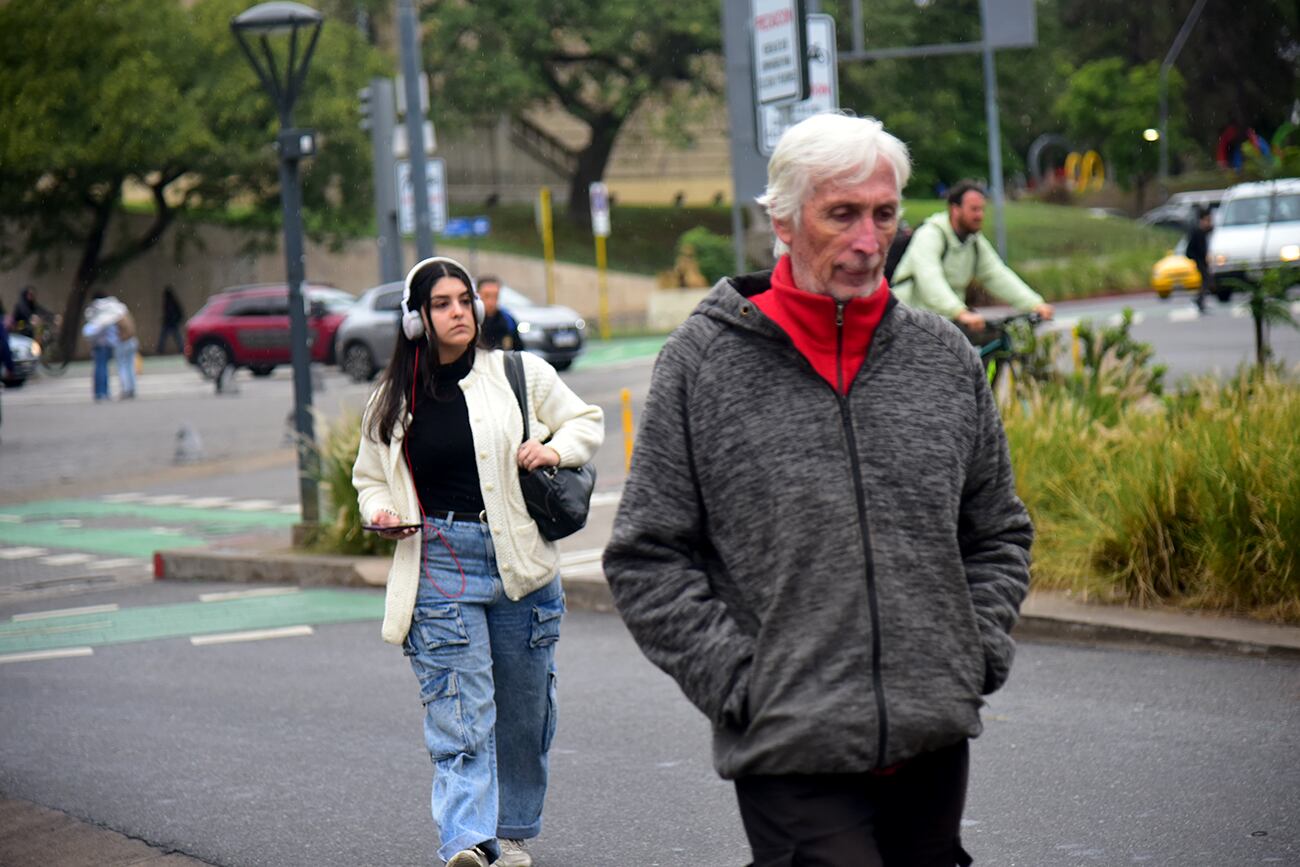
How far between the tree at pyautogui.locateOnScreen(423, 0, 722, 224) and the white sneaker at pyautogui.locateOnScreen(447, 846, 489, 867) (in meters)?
49.1

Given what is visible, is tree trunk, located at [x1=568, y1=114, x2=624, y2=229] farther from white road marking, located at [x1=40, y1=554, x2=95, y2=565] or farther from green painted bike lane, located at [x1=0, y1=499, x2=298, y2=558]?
white road marking, located at [x1=40, y1=554, x2=95, y2=565]

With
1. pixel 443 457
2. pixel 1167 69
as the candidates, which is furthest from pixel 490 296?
pixel 1167 69

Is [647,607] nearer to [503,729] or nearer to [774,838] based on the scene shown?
[774,838]

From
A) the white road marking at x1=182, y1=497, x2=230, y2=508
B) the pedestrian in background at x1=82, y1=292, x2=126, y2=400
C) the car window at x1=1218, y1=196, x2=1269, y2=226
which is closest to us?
the white road marking at x1=182, y1=497, x2=230, y2=508

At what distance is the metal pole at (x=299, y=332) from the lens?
39.9 ft

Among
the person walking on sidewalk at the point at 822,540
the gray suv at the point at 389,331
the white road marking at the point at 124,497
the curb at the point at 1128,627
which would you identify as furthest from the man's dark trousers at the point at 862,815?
the gray suv at the point at 389,331

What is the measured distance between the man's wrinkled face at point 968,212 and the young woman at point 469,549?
5.73 m

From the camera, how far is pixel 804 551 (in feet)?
9.21

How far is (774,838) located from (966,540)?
580 mm

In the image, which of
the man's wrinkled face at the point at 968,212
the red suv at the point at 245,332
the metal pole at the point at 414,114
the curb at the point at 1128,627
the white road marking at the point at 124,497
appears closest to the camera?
Result: the curb at the point at 1128,627

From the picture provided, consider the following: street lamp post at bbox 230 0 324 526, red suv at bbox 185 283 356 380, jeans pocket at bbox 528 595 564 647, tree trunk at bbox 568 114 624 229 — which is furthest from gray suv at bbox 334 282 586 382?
tree trunk at bbox 568 114 624 229

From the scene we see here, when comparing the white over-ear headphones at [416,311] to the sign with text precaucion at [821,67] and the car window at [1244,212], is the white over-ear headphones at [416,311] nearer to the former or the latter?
the sign with text precaucion at [821,67]

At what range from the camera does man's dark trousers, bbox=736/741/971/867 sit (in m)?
2.82

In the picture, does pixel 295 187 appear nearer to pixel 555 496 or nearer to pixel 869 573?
pixel 555 496
